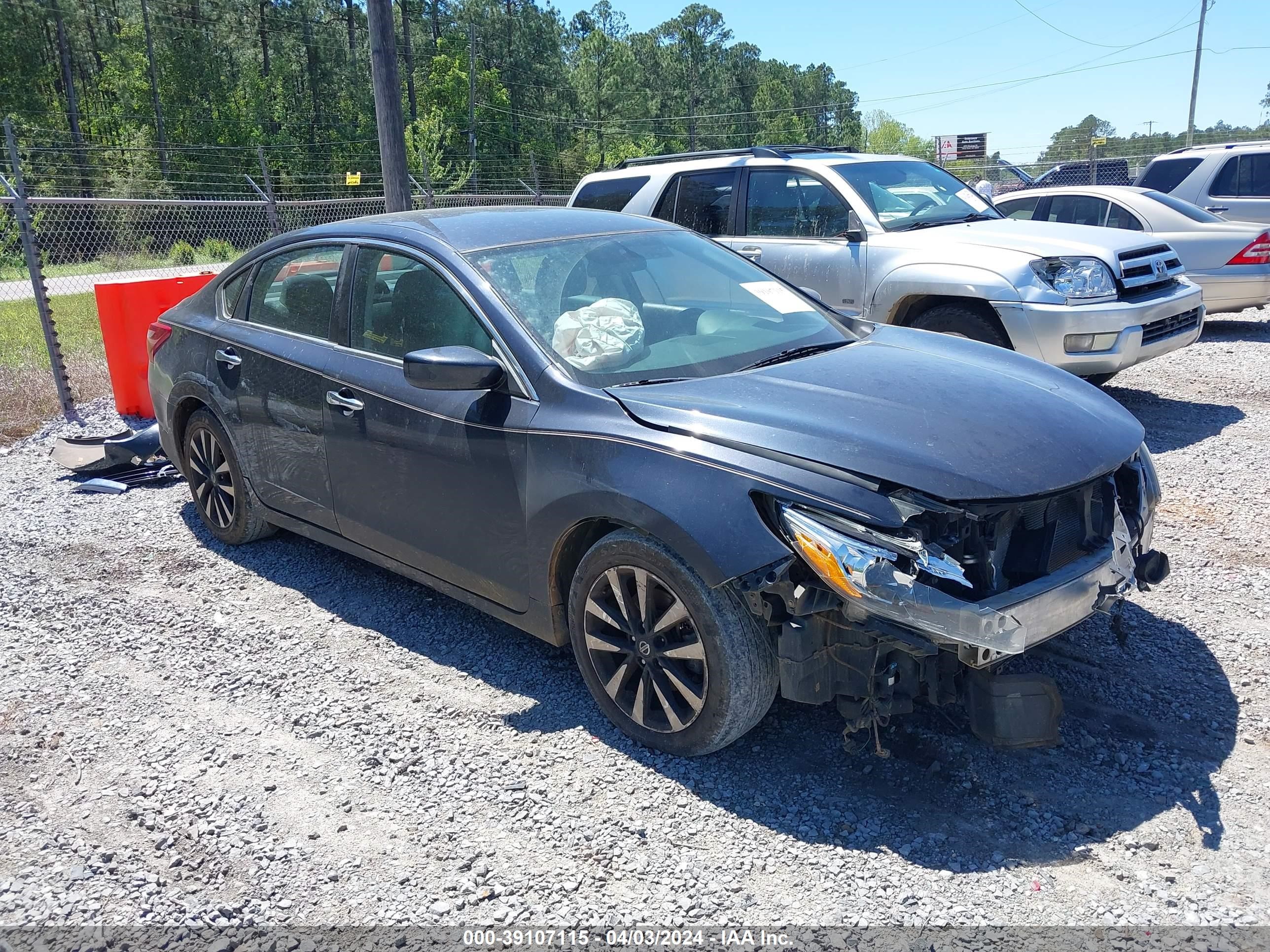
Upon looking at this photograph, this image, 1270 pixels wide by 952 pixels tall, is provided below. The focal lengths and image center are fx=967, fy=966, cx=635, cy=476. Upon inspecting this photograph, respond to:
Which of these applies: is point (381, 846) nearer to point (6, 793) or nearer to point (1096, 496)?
point (6, 793)

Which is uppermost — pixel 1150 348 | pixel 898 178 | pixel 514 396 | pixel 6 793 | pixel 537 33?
pixel 537 33

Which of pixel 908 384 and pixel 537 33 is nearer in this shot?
pixel 908 384

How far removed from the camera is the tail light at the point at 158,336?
5473 mm

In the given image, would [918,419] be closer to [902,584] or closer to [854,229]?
[902,584]

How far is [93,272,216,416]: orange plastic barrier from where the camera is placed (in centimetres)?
781

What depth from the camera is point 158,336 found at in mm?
5598

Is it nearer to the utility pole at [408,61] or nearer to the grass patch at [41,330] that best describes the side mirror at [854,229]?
the grass patch at [41,330]

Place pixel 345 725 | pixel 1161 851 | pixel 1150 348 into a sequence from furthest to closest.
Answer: pixel 1150 348 → pixel 345 725 → pixel 1161 851

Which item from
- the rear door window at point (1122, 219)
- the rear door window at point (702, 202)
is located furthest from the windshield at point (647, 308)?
the rear door window at point (1122, 219)

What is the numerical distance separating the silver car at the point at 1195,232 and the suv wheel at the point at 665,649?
821cm

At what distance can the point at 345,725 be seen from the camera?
11.8 feet

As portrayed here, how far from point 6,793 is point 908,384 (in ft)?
11.1

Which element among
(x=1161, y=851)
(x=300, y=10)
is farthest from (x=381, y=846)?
(x=300, y=10)

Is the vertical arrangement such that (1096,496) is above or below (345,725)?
above
